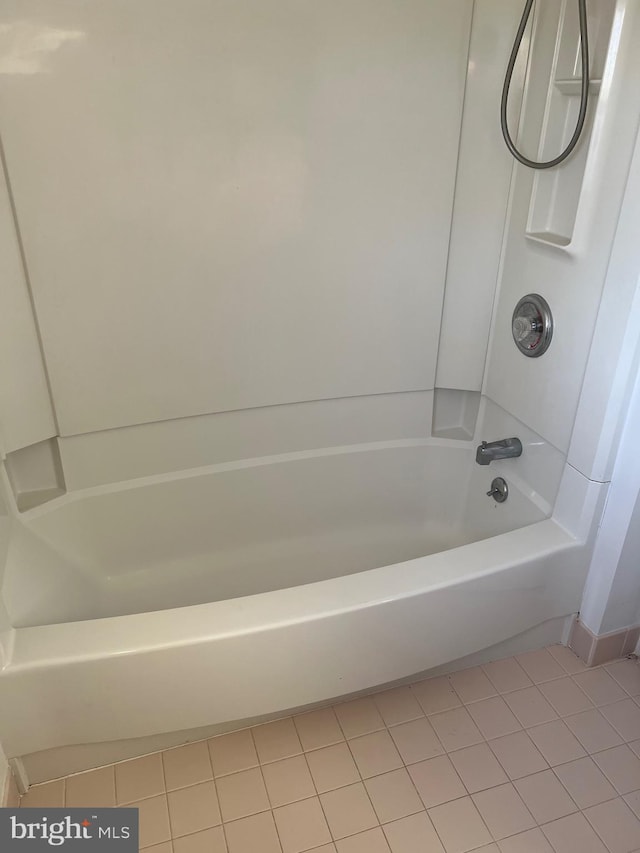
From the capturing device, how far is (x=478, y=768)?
5.09 feet

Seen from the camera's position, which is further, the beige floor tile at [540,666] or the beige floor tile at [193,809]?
the beige floor tile at [540,666]

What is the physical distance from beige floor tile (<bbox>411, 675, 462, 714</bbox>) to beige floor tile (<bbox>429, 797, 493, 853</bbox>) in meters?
0.24

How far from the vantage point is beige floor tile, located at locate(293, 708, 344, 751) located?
1.60m

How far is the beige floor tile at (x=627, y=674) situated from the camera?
176 cm

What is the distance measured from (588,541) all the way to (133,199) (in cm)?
144

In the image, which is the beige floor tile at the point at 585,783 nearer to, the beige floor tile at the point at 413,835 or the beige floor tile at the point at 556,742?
the beige floor tile at the point at 556,742

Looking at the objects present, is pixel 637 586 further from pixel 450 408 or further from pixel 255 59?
pixel 255 59

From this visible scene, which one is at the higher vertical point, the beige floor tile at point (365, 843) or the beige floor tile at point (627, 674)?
the beige floor tile at point (627, 674)

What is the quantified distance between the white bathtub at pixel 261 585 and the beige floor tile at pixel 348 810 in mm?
209

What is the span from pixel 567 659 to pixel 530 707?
22 centimetres

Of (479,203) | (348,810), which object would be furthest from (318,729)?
(479,203)

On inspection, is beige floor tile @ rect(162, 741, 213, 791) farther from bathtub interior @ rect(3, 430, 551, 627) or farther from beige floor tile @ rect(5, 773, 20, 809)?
bathtub interior @ rect(3, 430, 551, 627)

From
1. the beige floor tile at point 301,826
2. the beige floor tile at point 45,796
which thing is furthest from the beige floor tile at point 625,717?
the beige floor tile at point 45,796

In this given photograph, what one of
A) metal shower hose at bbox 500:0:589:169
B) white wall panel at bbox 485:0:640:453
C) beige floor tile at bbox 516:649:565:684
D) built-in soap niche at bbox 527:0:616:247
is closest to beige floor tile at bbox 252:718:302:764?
beige floor tile at bbox 516:649:565:684
